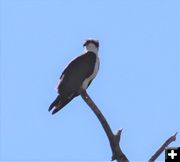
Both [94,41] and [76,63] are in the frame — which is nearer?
[76,63]

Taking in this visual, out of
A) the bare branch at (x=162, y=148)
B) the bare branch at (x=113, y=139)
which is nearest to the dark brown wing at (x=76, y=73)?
the bare branch at (x=113, y=139)

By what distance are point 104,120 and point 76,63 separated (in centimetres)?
336

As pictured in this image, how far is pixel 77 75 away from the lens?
9.10 m

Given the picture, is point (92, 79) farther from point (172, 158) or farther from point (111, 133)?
point (172, 158)

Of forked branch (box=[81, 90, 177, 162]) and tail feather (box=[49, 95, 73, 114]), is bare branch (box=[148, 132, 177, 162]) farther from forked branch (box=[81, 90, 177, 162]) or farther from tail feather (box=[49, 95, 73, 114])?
tail feather (box=[49, 95, 73, 114])

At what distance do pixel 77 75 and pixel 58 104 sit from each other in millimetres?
909

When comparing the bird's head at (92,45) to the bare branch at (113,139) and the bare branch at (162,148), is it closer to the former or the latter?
the bare branch at (113,139)

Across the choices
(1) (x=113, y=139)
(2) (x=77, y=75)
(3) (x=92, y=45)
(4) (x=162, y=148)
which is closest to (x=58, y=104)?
(2) (x=77, y=75)

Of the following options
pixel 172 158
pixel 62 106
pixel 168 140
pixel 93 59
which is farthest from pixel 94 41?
pixel 172 158

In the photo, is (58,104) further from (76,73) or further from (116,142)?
(116,142)

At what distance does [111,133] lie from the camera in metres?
5.82

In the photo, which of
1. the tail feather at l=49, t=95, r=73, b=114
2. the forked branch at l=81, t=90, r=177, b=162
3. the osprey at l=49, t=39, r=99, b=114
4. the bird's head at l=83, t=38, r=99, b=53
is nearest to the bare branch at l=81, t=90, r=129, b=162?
the forked branch at l=81, t=90, r=177, b=162

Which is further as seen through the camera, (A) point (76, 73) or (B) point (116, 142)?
(A) point (76, 73)

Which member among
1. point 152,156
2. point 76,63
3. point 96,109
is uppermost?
point 76,63
